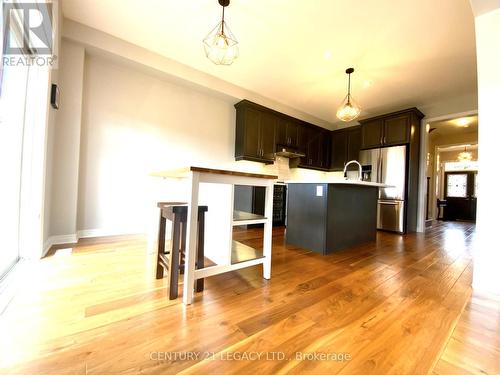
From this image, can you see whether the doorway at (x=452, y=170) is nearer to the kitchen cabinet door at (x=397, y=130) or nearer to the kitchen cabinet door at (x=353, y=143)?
the kitchen cabinet door at (x=397, y=130)

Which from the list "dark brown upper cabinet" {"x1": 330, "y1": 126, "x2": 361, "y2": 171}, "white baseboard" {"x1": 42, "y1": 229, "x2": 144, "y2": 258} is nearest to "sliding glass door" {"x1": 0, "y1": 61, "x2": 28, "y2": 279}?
"white baseboard" {"x1": 42, "y1": 229, "x2": 144, "y2": 258}

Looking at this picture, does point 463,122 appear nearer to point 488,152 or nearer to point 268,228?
point 488,152

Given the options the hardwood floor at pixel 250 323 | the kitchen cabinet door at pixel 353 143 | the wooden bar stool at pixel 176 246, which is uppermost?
the kitchen cabinet door at pixel 353 143

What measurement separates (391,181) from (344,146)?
5.30ft

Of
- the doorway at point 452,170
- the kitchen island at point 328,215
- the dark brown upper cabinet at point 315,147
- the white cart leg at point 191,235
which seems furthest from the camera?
the doorway at point 452,170

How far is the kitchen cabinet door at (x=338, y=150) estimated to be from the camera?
17.1ft

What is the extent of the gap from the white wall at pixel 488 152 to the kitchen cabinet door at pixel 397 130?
8.39ft

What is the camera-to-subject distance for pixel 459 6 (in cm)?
194

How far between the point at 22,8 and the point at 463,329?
363cm

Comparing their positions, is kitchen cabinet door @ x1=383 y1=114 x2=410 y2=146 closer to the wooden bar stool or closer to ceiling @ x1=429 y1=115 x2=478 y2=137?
ceiling @ x1=429 y1=115 x2=478 y2=137

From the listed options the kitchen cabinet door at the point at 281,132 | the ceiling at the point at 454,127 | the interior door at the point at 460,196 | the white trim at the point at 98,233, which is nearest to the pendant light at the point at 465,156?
the interior door at the point at 460,196

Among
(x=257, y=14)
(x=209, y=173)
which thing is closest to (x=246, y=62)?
(x=257, y=14)

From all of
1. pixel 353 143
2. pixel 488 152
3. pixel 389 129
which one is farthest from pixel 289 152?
pixel 488 152

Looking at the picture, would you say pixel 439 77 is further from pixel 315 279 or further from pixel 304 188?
pixel 315 279
